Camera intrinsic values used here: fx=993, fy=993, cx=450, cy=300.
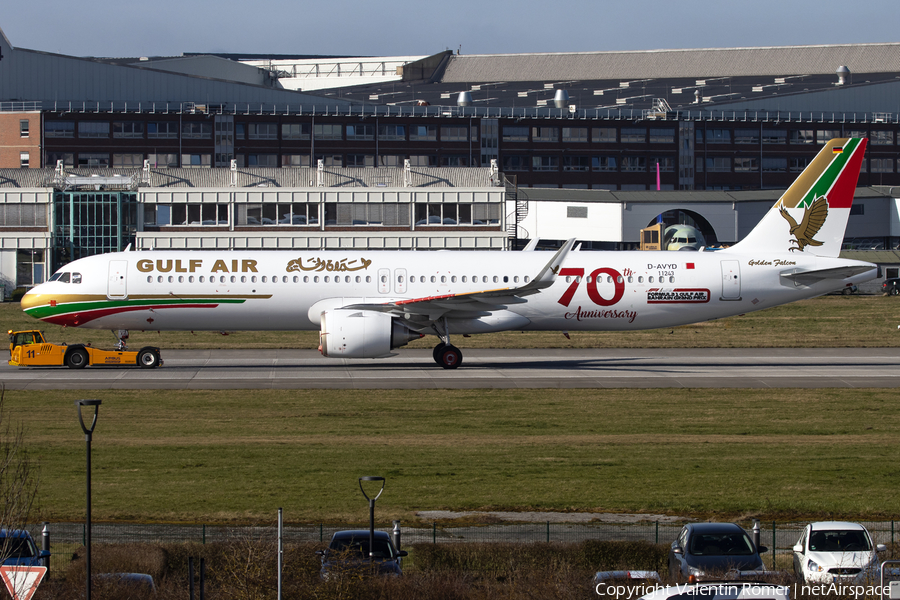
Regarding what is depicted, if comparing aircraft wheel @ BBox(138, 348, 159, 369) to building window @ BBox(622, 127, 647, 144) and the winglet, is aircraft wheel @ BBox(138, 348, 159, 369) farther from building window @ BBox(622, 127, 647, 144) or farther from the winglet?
building window @ BBox(622, 127, 647, 144)

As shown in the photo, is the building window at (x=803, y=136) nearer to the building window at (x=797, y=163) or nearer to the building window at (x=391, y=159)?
the building window at (x=797, y=163)

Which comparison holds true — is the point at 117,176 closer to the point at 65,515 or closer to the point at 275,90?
the point at 275,90

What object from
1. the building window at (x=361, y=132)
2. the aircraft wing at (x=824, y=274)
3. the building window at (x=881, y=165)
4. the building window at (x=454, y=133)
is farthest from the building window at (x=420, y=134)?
the aircraft wing at (x=824, y=274)

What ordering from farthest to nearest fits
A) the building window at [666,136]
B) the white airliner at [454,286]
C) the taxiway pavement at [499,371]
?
the building window at [666,136]
the white airliner at [454,286]
the taxiway pavement at [499,371]

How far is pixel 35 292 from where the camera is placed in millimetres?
42219

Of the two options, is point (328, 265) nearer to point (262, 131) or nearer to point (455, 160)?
point (262, 131)

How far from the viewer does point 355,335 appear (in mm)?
39656

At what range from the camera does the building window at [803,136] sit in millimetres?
133625

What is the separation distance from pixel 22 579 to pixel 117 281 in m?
28.3

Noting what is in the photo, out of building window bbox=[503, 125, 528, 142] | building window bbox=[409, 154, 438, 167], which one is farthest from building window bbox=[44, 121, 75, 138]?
building window bbox=[503, 125, 528, 142]

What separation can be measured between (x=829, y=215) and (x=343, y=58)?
473 ft

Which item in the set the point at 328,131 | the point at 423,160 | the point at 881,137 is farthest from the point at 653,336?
the point at 881,137

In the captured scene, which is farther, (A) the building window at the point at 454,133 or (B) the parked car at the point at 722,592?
(A) the building window at the point at 454,133

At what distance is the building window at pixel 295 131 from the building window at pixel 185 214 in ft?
171
